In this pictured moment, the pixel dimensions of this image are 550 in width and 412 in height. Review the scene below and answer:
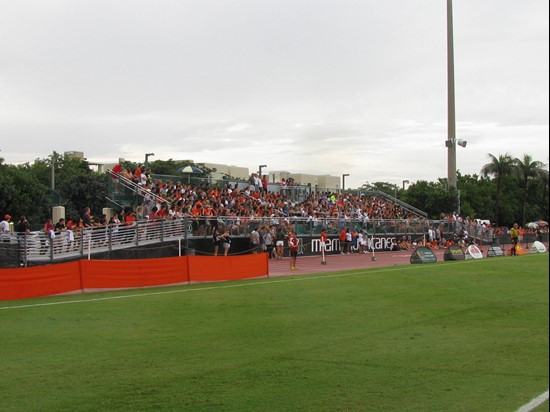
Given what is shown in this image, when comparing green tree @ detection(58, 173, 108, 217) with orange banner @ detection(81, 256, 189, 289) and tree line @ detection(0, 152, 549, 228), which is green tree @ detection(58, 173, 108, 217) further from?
orange banner @ detection(81, 256, 189, 289)

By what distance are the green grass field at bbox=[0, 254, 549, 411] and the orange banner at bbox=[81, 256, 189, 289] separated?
5.60ft

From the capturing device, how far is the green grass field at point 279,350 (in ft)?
30.0

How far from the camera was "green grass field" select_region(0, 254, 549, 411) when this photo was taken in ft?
30.0

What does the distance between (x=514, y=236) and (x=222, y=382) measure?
119 feet

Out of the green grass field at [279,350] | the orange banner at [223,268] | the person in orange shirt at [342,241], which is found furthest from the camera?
the person in orange shirt at [342,241]

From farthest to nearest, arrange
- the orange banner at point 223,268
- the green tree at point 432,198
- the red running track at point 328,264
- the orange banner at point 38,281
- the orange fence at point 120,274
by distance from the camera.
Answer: the green tree at point 432,198, the red running track at point 328,264, the orange banner at point 223,268, the orange fence at point 120,274, the orange banner at point 38,281

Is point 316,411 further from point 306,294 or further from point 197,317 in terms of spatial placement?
point 306,294

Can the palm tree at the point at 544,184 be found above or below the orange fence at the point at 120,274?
above

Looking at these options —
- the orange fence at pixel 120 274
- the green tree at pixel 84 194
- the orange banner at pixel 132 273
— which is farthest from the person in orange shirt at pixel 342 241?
the green tree at pixel 84 194

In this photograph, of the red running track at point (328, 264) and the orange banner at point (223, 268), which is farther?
the red running track at point (328, 264)

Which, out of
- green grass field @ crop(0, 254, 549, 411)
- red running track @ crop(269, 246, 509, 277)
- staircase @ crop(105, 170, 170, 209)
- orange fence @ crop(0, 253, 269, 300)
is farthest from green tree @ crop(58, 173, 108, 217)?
green grass field @ crop(0, 254, 549, 411)

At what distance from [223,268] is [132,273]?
13.6 feet

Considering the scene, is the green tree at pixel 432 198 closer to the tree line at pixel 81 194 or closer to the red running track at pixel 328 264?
the tree line at pixel 81 194

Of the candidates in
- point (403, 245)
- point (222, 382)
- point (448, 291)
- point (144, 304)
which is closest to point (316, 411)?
point (222, 382)
